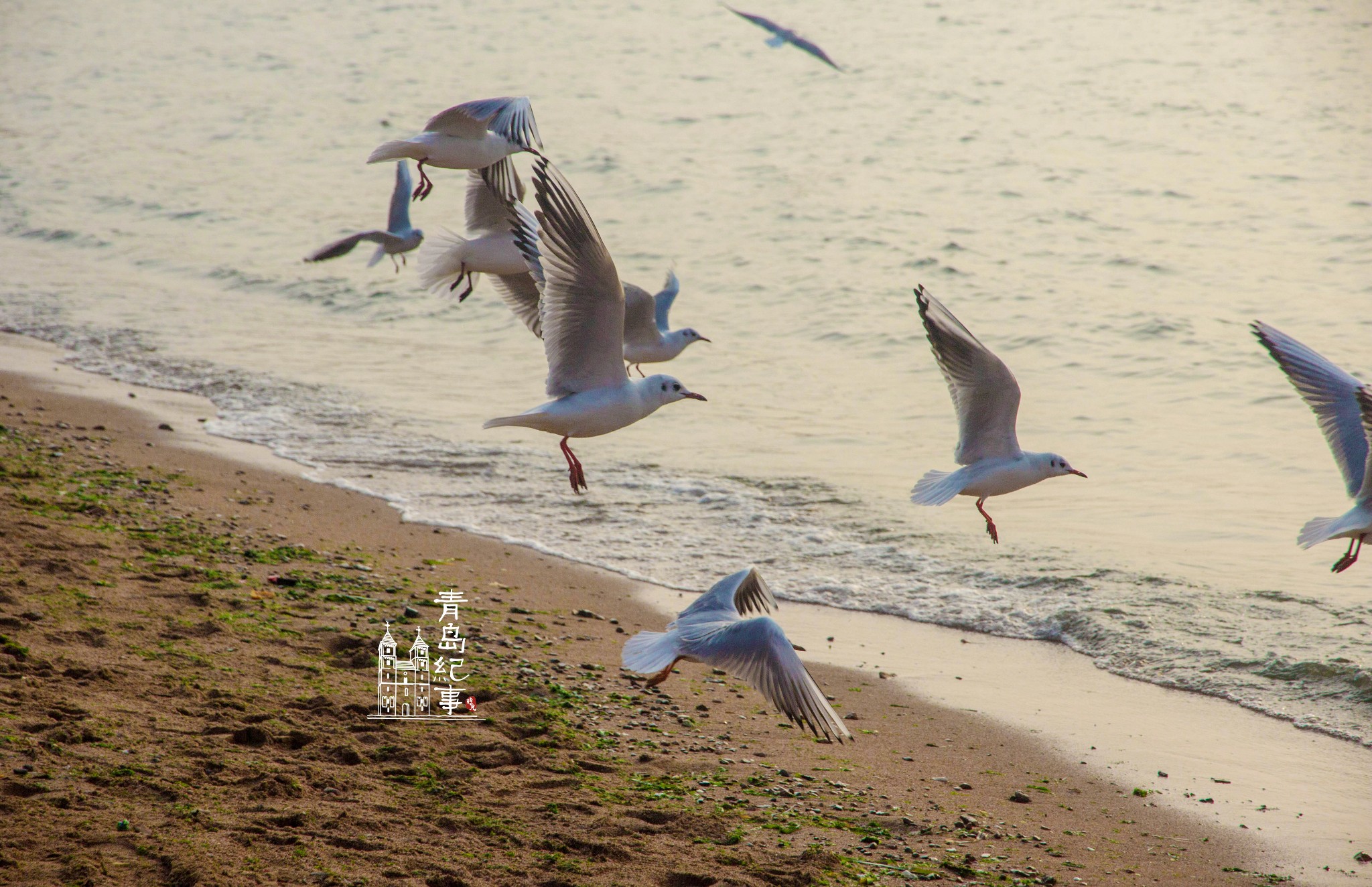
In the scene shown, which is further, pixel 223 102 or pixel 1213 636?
pixel 223 102

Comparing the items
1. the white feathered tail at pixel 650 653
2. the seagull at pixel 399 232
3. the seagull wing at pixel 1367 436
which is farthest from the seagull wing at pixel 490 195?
the seagull wing at pixel 1367 436

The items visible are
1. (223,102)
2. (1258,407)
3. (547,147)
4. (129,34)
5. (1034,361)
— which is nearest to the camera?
(1258,407)

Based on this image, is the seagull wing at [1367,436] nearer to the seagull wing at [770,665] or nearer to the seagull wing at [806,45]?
the seagull wing at [770,665]

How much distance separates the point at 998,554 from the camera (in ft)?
28.7

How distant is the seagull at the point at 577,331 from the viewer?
5.19m

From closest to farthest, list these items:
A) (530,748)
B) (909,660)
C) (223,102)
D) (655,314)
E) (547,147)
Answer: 1. (530,748)
2. (909,660)
3. (655,314)
4. (547,147)
5. (223,102)

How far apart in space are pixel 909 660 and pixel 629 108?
2035 cm

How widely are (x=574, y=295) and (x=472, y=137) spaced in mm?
1009

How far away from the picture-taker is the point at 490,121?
19.3 ft

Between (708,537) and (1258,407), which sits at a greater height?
(1258,407)

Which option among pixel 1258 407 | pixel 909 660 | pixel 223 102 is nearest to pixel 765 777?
pixel 909 660

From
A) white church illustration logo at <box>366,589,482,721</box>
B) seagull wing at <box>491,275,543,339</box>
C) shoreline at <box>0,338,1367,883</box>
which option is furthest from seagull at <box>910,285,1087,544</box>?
white church illustration logo at <box>366,589,482,721</box>

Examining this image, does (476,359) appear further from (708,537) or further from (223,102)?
(223,102)

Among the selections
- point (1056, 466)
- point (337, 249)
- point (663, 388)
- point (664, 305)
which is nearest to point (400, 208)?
point (337, 249)
